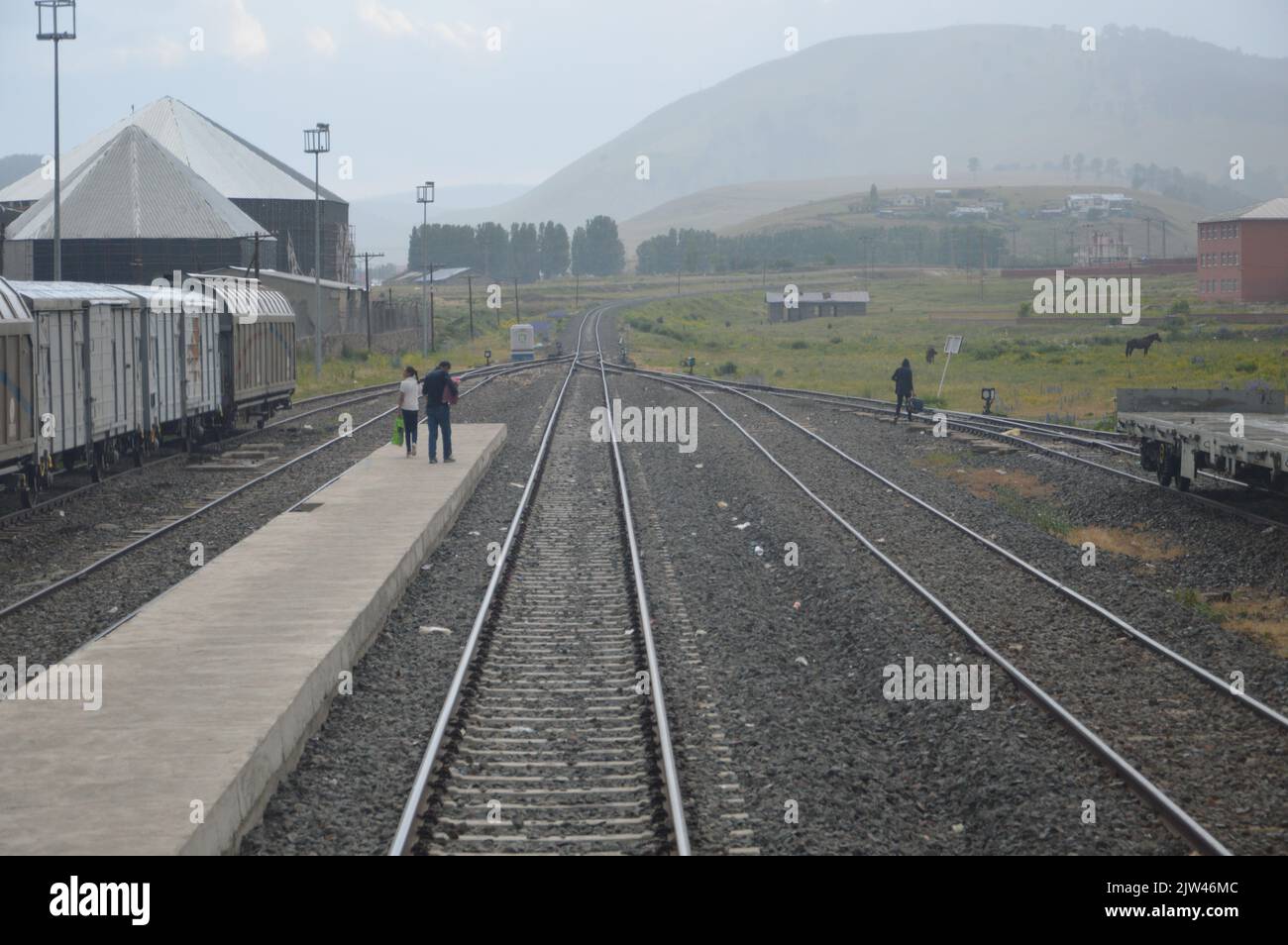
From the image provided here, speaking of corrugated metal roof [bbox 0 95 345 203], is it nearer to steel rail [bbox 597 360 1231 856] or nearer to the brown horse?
the brown horse

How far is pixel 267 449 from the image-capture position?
2962 cm

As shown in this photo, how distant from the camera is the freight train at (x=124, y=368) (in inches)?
746

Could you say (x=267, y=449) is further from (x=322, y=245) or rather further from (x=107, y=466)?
(x=322, y=245)

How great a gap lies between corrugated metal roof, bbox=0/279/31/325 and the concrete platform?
15.5ft

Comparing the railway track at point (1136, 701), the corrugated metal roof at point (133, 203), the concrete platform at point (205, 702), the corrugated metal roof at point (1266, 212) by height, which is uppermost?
the corrugated metal roof at point (1266, 212)

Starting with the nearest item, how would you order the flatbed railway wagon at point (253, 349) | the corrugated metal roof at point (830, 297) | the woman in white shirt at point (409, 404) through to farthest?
the woman in white shirt at point (409, 404) < the flatbed railway wagon at point (253, 349) < the corrugated metal roof at point (830, 297)

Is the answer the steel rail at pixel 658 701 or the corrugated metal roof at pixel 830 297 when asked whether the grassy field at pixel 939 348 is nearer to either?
the corrugated metal roof at pixel 830 297

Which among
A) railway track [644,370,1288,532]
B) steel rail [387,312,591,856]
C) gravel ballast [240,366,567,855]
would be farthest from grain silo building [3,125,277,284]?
gravel ballast [240,366,567,855]

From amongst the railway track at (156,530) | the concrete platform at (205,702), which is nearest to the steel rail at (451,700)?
the concrete platform at (205,702)

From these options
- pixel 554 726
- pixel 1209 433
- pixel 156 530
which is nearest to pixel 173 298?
pixel 156 530

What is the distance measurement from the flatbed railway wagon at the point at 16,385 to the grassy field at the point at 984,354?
26.3 meters
